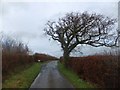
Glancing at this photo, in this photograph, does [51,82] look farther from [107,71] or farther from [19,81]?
[107,71]

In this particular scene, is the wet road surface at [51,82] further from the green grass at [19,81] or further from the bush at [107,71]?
the bush at [107,71]

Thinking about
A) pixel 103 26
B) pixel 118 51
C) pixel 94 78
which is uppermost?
pixel 103 26

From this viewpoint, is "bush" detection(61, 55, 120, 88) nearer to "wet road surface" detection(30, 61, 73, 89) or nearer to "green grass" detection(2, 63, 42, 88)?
"wet road surface" detection(30, 61, 73, 89)

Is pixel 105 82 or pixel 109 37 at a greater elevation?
pixel 109 37

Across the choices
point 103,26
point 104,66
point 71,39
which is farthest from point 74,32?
point 104,66

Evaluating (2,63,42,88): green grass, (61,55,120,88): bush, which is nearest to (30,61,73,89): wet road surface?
(2,63,42,88): green grass

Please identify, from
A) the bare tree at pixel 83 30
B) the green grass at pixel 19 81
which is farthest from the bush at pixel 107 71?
the bare tree at pixel 83 30

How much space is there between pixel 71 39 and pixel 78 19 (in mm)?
3235

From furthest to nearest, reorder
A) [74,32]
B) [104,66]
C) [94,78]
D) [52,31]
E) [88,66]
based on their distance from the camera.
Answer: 1. [52,31]
2. [74,32]
3. [88,66]
4. [94,78]
5. [104,66]

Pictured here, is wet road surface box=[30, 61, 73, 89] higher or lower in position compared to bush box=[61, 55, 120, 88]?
lower

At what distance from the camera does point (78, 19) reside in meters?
42.0

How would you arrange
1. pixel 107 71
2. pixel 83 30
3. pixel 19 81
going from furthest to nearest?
1. pixel 83 30
2. pixel 19 81
3. pixel 107 71

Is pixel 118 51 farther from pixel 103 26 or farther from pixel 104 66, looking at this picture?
pixel 103 26

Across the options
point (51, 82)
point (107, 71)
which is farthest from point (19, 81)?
point (107, 71)
